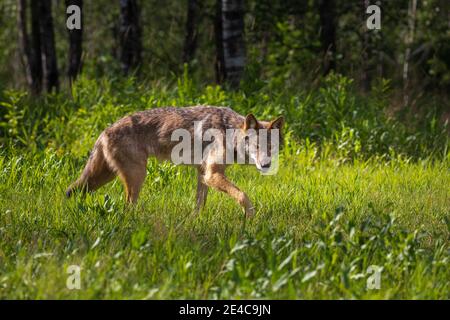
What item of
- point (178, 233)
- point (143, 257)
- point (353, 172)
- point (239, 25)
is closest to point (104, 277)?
point (143, 257)

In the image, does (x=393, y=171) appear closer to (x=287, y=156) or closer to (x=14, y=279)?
(x=287, y=156)

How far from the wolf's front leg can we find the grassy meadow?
152 mm

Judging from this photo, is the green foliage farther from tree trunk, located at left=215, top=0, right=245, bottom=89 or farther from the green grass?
the green grass

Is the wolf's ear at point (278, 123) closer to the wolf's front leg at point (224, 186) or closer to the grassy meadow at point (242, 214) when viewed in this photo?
the wolf's front leg at point (224, 186)

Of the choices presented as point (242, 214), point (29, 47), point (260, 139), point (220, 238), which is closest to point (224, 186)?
point (242, 214)

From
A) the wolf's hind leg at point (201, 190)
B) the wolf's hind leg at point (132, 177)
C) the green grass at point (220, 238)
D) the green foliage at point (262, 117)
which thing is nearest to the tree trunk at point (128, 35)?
the green foliage at point (262, 117)

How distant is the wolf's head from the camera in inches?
300

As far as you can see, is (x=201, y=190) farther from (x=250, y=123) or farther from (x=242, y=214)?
(x=250, y=123)

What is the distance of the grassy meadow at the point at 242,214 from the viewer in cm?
532

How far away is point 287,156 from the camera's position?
10359 mm

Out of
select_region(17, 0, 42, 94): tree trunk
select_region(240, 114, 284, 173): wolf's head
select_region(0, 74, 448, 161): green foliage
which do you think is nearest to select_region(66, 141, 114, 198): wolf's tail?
select_region(240, 114, 284, 173): wolf's head

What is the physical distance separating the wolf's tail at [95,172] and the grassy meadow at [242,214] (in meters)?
0.27

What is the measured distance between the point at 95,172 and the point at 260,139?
177cm

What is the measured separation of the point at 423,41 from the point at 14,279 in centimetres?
1685
